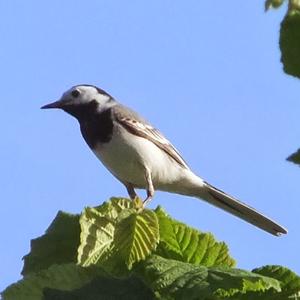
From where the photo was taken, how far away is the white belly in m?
8.20

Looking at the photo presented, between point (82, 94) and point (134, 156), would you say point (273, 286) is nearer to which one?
point (134, 156)

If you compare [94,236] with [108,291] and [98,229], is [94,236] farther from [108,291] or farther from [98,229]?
[108,291]

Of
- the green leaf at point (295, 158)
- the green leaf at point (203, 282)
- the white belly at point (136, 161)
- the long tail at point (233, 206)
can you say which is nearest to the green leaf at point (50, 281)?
the green leaf at point (203, 282)

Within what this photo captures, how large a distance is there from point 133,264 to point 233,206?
652 centimetres

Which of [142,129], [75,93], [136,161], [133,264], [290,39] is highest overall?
[75,93]

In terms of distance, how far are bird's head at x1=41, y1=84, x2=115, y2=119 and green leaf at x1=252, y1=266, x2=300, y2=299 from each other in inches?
264

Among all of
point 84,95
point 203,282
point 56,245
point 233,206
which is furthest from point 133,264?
point 84,95

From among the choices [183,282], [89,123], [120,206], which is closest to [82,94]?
[89,123]

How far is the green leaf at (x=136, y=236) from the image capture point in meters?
2.72

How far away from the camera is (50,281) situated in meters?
2.39

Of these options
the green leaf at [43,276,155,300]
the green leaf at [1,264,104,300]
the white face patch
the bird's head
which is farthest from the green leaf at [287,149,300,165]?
the white face patch

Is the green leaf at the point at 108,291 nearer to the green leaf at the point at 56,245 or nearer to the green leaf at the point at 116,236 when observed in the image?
the green leaf at the point at 116,236

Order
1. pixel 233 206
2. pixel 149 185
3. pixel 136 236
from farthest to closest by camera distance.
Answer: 1. pixel 233 206
2. pixel 149 185
3. pixel 136 236

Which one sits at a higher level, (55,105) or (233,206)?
(55,105)
